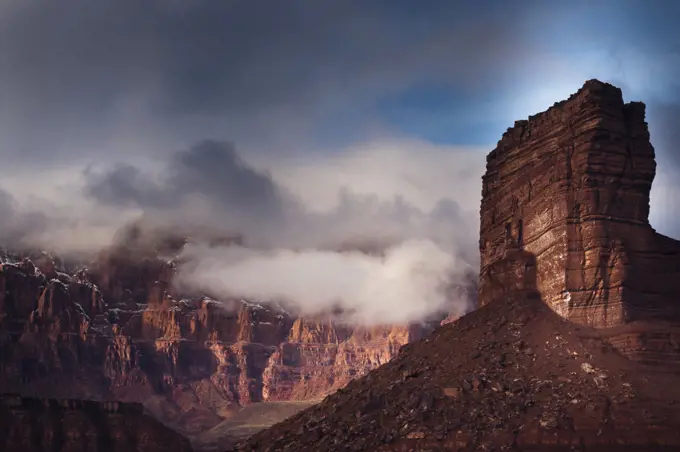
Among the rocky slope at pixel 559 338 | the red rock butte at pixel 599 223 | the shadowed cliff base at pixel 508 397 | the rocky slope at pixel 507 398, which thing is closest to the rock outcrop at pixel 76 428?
the rocky slope at pixel 559 338

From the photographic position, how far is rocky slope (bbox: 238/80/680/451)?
6625 cm

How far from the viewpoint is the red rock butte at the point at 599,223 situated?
246ft

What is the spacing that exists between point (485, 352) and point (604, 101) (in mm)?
19713

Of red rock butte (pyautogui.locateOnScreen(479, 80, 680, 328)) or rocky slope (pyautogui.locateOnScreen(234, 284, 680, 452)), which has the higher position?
A: red rock butte (pyautogui.locateOnScreen(479, 80, 680, 328))

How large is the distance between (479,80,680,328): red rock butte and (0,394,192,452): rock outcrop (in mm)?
113704

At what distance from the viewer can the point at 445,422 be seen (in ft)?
225

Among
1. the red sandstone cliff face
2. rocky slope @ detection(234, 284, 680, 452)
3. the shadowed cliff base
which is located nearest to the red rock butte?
the red sandstone cliff face

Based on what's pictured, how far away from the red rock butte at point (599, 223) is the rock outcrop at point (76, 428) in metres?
114

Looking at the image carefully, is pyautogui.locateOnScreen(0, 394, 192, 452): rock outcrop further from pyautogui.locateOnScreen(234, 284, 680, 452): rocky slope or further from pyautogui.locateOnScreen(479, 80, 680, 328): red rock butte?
pyautogui.locateOnScreen(479, 80, 680, 328): red rock butte

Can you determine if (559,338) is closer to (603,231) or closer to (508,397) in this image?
(508,397)

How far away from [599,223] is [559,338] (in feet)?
28.1

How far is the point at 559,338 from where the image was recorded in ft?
246

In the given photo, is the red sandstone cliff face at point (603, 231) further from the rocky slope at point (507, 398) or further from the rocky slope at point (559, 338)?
the rocky slope at point (507, 398)

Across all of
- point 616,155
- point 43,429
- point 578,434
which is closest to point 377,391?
point 578,434
